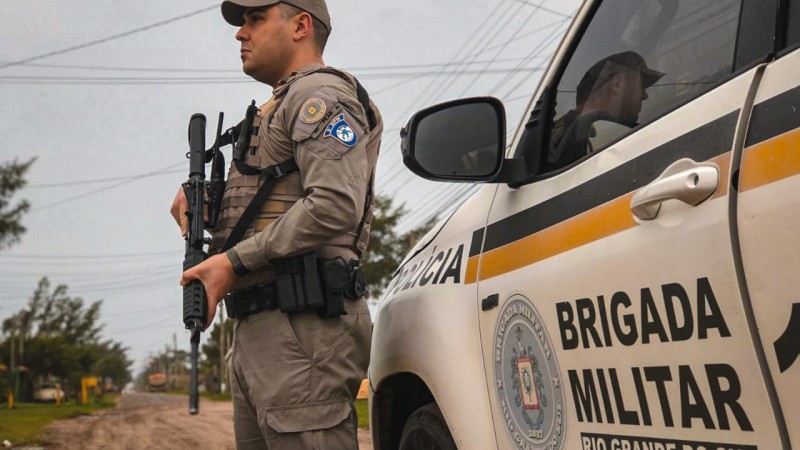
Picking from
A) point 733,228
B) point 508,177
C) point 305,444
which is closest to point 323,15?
point 508,177

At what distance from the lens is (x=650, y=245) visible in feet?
4.77

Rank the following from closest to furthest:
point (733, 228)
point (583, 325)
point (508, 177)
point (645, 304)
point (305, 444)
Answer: point (733, 228) → point (645, 304) → point (583, 325) → point (508, 177) → point (305, 444)

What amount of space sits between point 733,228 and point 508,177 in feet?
2.50

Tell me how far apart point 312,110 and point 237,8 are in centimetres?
50

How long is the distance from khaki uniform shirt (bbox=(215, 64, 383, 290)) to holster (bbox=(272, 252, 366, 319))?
44 mm

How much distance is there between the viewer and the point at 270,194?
2605mm

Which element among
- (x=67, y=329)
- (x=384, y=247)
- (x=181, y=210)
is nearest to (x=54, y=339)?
(x=67, y=329)

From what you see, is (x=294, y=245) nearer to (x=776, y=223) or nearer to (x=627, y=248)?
(x=627, y=248)

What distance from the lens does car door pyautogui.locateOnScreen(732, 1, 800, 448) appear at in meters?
1.19

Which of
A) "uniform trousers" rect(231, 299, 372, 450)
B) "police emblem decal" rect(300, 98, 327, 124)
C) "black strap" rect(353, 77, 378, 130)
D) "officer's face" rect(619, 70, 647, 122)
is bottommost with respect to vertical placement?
"uniform trousers" rect(231, 299, 372, 450)

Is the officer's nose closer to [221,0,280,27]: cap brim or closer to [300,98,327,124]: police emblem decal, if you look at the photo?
[221,0,280,27]: cap brim

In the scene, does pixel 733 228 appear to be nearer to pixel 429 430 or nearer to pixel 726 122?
pixel 726 122

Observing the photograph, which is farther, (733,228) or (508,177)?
(508,177)

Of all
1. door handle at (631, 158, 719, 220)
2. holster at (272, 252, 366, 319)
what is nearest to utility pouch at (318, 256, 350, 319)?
holster at (272, 252, 366, 319)
